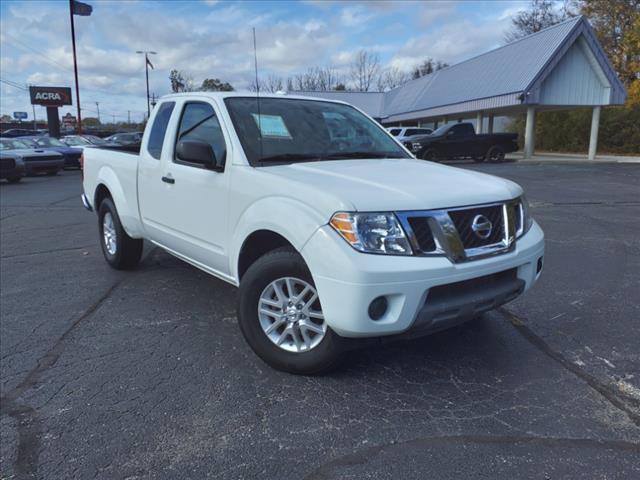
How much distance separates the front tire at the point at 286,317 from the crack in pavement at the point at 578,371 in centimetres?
160

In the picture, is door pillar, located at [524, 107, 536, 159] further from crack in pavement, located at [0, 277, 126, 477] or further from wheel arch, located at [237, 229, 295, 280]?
crack in pavement, located at [0, 277, 126, 477]

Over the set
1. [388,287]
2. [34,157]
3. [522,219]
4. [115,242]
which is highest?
[522,219]

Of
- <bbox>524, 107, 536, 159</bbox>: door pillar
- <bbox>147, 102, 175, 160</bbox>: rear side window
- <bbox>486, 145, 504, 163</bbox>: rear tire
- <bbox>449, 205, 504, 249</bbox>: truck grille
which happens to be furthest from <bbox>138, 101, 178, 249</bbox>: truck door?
<bbox>524, 107, 536, 159</bbox>: door pillar

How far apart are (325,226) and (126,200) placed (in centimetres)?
324

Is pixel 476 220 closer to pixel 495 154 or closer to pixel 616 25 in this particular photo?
pixel 495 154

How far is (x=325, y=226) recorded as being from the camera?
2842 millimetres

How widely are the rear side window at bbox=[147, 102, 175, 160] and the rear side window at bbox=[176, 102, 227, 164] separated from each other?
1.00 ft

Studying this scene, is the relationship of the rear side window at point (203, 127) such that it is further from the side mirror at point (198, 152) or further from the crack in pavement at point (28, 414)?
the crack in pavement at point (28, 414)

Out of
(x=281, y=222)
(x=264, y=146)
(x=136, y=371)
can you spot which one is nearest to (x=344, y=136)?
(x=264, y=146)

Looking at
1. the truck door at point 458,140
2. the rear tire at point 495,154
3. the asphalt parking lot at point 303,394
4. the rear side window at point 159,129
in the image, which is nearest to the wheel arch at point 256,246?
the asphalt parking lot at point 303,394

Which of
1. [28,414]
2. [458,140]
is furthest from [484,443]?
[458,140]

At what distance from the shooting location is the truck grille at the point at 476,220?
297 cm

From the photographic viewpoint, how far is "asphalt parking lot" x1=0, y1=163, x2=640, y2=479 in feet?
8.18

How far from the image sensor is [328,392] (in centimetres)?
313
